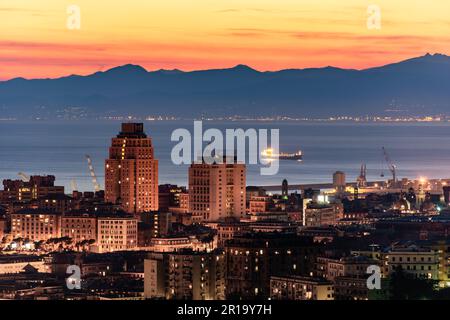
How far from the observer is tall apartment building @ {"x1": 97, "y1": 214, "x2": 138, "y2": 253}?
1873 inches

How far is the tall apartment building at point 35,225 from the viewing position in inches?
1944

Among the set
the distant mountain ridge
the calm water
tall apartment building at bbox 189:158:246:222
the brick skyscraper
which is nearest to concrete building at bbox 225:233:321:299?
tall apartment building at bbox 189:158:246:222

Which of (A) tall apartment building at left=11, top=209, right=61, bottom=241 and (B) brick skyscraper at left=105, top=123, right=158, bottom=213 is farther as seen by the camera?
(B) brick skyscraper at left=105, top=123, right=158, bottom=213

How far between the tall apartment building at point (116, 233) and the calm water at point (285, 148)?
2232 centimetres

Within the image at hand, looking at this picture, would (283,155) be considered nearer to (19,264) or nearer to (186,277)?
(19,264)

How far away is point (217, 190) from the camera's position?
182 ft

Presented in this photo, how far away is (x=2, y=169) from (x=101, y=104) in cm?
3827

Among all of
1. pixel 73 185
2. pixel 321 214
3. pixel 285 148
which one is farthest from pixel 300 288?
pixel 285 148

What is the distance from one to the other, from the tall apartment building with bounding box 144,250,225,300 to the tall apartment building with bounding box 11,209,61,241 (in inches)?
603

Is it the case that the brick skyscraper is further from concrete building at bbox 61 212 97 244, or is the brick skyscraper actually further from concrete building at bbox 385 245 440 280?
concrete building at bbox 385 245 440 280

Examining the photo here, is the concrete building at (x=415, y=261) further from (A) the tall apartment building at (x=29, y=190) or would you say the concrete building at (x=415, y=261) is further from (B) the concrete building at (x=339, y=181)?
(B) the concrete building at (x=339, y=181)

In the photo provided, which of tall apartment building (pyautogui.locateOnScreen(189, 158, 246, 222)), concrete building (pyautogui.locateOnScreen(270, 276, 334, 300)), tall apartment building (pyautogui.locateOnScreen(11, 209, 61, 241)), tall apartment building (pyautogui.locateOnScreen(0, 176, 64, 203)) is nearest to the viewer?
concrete building (pyautogui.locateOnScreen(270, 276, 334, 300))

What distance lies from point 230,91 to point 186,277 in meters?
94.1
